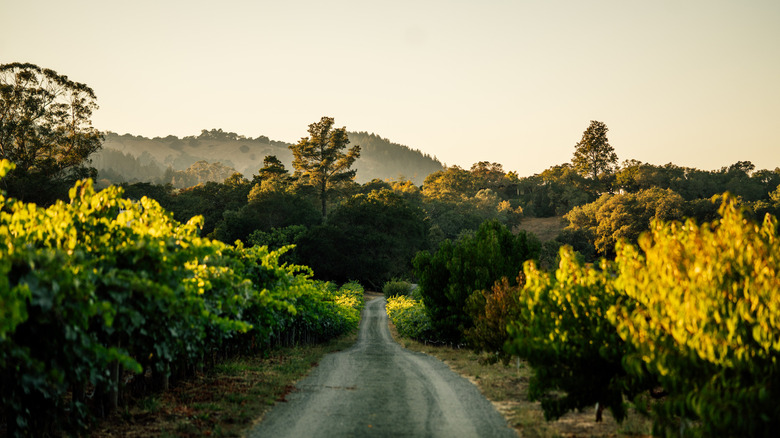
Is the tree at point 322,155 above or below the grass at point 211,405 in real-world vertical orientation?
above

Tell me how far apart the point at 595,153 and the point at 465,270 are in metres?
92.1

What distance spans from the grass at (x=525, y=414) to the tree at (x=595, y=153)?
94498 mm

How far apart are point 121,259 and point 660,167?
3936 inches

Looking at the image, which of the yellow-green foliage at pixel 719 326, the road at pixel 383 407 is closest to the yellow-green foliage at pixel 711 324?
the yellow-green foliage at pixel 719 326

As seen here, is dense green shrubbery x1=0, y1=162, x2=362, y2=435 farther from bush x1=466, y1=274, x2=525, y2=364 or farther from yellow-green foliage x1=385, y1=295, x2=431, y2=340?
yellow-green foliage x1=385, y1=295, x2=431, y2=340

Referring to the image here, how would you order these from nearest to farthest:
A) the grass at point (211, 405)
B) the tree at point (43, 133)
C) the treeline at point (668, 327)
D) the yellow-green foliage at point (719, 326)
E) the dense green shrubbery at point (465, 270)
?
1. the yellow-green foliage at point (719, 326)
2. the treeline at point (668, 327)
3. the grass at point (211, 405)
4. the dense green shrubbery at point (465, 270)
5. the tree at point (43, 133)

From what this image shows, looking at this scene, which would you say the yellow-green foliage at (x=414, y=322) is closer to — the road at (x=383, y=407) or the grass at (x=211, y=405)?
the road at (x=383, y=407)

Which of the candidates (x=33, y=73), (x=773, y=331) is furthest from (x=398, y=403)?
(x=33, y=73)

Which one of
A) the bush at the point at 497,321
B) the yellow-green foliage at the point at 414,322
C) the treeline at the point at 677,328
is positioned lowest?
the yellow-green foliage at the point at 414,322

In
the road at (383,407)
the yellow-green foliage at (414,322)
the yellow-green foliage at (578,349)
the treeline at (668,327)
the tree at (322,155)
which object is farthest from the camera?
the tree at (322,155)

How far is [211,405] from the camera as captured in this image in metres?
11.6

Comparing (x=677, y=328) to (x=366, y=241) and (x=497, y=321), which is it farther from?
(x=366, y=241)

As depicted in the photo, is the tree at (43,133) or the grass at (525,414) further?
the tree at (43,133)

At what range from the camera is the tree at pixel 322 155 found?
81.9 m
